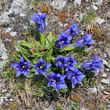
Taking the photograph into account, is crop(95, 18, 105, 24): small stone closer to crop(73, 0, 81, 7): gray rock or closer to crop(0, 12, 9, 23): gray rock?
crop(73, 0, 81, 7): gray rock

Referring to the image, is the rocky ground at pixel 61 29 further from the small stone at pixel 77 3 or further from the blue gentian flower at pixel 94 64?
the blue gentian flower at pixel 94 64

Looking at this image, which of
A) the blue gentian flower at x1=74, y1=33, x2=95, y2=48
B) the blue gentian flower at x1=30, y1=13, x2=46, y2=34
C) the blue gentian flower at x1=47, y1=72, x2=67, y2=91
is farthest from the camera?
the blue gentian flower at x1=74, y1=33, x2=95, y2=48

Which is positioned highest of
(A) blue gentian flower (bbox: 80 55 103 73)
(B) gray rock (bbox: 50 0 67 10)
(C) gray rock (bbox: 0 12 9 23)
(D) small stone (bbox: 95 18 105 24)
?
(B) gray rock (bbox: 50 0 67 10)

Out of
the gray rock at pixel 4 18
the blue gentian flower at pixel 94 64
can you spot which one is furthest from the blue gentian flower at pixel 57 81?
the gray rock at pixel 4 18

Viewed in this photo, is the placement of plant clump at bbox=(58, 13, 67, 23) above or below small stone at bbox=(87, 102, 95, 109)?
above

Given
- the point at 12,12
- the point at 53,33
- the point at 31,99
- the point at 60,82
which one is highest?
the point at 12,12

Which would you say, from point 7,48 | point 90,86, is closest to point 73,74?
point 90,86

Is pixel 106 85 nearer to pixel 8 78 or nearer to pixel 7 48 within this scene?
pixel 8 78

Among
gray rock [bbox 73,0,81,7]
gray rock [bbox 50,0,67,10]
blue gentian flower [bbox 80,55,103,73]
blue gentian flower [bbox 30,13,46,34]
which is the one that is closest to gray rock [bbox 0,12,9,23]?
blue gentian flower [bbox 30,13,46,34]

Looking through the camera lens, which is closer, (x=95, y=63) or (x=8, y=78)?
(x=95, y=63)
